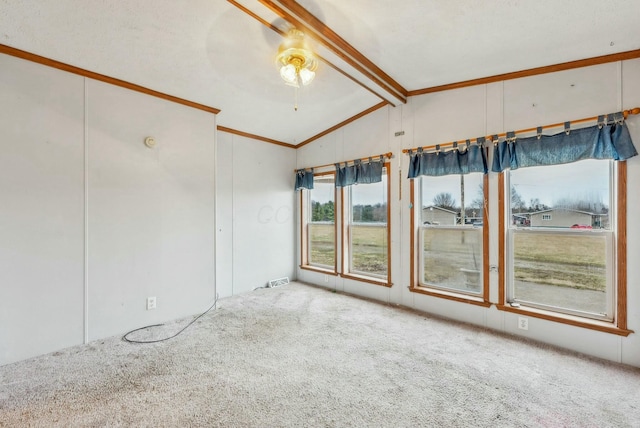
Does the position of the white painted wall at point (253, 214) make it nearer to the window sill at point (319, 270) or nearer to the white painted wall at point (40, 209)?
the window sill at point (319, 270)

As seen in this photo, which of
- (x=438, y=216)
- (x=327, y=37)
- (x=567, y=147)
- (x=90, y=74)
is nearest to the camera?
(x=327, y=37)

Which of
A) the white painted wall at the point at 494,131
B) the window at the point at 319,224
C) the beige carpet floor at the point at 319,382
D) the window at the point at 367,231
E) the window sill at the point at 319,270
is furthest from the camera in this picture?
the window at the point at 319,224

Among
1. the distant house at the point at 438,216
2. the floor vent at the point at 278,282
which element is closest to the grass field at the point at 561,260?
the distant house at the point at 438,216

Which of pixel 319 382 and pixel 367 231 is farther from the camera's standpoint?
pixel 367 231

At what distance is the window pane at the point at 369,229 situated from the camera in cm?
400

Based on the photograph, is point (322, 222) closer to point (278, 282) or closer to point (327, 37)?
point (278, 282)

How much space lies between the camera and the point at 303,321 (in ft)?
10.3

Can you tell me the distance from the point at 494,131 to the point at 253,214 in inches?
133

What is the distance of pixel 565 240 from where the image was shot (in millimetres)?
2641

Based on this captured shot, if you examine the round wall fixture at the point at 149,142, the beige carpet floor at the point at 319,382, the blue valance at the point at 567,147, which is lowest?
the beige carpet floor at the point at 319,382

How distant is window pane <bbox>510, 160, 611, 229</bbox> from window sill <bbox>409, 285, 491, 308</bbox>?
0.91 metres

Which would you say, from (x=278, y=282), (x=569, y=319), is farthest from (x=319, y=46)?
(x=278, y=282)

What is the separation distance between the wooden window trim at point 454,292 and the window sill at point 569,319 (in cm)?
22

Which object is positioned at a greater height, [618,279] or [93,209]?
[93,209]
